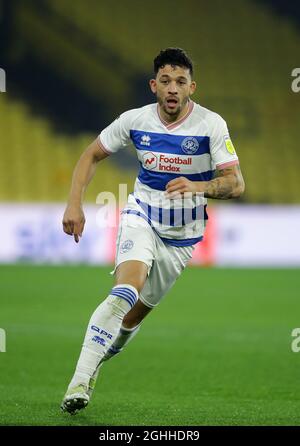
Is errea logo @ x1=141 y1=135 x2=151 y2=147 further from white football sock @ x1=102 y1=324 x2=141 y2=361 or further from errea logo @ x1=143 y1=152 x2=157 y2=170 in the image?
white football sock @ x1=102 y1=324 x2=141 y2=361

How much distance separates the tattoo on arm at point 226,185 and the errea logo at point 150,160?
1.54ft

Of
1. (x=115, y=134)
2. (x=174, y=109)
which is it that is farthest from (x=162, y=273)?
(x=174, y=109)

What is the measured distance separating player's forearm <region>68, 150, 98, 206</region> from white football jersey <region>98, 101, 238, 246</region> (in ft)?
0.44

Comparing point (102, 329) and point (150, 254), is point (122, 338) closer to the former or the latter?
point (150, 254)

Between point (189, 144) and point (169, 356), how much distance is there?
10.4ft

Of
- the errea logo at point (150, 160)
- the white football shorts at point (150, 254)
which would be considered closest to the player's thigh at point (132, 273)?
the white football shorts at point (150, 254)

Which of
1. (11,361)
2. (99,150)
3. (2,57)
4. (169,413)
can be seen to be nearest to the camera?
(169,413)

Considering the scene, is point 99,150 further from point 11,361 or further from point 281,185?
point 281,185

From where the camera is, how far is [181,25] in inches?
957

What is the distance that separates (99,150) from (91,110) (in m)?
16.7

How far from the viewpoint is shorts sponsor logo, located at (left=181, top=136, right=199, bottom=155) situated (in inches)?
234

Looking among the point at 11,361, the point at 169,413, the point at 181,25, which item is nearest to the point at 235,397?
the point at 169,413

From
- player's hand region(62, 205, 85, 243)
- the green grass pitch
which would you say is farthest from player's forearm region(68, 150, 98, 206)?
the green grass pitch

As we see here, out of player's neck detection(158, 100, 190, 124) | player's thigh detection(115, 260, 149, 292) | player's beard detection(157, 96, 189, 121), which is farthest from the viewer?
player's neck detection(158, 100, 190, 124)
